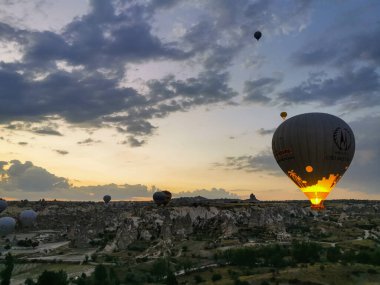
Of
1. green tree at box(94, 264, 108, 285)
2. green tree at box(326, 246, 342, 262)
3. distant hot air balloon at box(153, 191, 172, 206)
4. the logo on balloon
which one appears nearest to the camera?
green tree at box(94, 264, 108, 285)

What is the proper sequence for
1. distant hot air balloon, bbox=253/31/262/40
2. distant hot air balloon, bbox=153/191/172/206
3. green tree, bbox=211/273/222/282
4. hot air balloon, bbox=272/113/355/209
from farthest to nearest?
distant hot air balloon, bbox=153/191/172/206
distant hot air balloon, bbox=253/31/262/40
green tree, bbox=211/273/222/282
hot air balloon, bbox=272/113/355/209

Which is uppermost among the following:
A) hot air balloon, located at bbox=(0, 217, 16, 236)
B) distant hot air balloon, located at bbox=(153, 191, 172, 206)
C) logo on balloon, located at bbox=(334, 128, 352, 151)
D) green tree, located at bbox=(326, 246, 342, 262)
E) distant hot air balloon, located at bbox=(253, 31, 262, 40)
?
distant hot air balloon, located at bbox=(253, 31, 262, 40)

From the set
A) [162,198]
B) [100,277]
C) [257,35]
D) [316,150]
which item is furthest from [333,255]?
[162,198]

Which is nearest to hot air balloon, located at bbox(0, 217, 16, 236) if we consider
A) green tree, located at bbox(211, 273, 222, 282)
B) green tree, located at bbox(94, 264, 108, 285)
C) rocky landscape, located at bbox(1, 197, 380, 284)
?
rocky landscape, located at bbox(1, 197, 380, 284)

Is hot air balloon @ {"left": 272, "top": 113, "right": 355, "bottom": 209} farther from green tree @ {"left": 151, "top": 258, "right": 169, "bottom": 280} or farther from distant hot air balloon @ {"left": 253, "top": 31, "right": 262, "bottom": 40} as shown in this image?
green tree @ {"left": 151, "top": 258, "right": 169, "bottom": 280}

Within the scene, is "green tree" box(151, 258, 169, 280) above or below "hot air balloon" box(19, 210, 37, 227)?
below

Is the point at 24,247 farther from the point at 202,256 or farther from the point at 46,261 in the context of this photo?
the point at 202,256

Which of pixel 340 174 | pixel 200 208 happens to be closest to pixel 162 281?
pixel 340 174

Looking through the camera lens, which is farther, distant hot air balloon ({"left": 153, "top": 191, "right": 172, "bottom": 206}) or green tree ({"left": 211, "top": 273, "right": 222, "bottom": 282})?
distant hot air balloon ({"left": 153, "top": 191, "right": 172, "bottom": 206})
